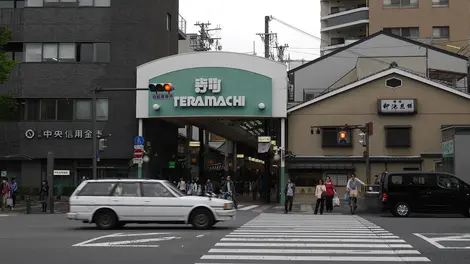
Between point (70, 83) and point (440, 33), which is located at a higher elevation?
point (440, 33)

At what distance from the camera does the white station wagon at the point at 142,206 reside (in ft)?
61.2

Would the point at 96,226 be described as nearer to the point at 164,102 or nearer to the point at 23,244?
the point at 23,244

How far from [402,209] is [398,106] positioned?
1457 centimetres

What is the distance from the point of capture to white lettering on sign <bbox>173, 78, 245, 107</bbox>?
126 ft

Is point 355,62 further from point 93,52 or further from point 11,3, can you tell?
point 11,3

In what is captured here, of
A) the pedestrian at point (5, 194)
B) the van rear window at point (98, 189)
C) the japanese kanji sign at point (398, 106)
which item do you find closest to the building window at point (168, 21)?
the japanese kanji sign at point (398, 106)

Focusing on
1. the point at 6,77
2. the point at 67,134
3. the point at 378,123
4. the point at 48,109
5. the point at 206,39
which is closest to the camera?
the point at 6,77

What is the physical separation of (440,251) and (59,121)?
31135 mm

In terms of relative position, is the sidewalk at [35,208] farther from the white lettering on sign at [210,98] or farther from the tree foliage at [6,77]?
A: the white lettering on sign at [210,98]

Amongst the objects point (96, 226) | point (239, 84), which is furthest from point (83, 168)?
point (96, 226)

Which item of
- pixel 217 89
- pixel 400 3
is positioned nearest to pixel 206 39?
pixel 400 3

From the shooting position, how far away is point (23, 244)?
590 inches

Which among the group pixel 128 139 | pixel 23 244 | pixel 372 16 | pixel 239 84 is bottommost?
pixel 23 244

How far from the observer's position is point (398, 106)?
38969 mm
